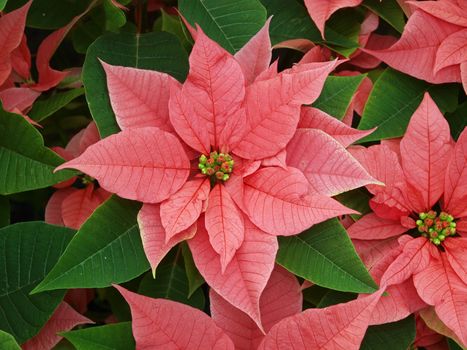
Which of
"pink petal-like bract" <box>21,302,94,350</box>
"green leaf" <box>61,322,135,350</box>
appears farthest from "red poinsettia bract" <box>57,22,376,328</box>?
"pink petal-like bract" <box>21,302,94,350</box>

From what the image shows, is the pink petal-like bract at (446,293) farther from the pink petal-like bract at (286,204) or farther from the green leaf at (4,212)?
the green leaf at (4,212)

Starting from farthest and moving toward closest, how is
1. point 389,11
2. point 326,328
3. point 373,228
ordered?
point 389,11 < point 373,228 < point 326,328

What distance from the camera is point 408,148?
714 millimetres

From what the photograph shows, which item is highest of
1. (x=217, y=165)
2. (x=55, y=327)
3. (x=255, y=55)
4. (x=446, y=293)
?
(x=255, y=55)

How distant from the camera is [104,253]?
2.20 feet

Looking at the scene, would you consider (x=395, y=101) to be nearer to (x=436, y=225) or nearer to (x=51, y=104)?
(x=436, y=225)

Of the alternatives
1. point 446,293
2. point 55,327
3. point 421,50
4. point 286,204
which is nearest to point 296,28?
point 421,50

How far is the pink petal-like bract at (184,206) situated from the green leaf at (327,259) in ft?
0.34

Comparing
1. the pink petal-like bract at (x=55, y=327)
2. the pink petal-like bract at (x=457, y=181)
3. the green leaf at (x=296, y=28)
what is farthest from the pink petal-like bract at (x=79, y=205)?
the pink petal-like bract at (x=457, y=181)

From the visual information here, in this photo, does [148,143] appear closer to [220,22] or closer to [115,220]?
[115,220]

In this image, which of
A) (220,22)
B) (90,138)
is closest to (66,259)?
(90,138)

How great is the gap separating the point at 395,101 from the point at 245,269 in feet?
1.03

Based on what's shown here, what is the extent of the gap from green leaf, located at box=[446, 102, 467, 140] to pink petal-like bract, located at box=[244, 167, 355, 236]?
277mm

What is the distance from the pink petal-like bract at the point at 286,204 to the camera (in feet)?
2.09
